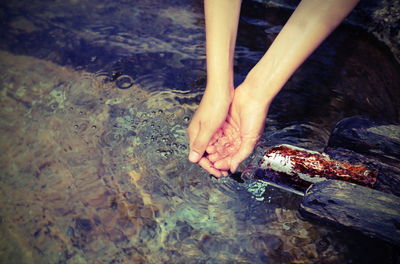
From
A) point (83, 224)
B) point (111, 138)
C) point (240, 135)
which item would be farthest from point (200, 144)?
point (83, 224)

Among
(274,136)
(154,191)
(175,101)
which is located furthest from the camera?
(175,101)

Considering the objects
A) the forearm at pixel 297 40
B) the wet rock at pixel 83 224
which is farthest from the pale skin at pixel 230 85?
the wet rock at pixel 83 224

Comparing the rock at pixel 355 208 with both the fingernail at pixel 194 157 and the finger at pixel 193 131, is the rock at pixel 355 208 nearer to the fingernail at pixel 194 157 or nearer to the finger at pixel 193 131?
the fingernail at pixel 194 157

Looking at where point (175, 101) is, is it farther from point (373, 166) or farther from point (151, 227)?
point (373, 166)

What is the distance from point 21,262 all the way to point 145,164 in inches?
34.8

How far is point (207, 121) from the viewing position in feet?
5.73

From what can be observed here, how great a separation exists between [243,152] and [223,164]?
15 cm

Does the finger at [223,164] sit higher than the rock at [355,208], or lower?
lower

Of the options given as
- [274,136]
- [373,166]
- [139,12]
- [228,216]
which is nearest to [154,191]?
[228,216]

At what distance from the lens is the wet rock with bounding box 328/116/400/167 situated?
1594 mm

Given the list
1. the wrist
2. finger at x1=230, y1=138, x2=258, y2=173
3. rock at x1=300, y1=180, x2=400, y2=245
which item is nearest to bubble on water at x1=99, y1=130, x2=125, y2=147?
finger at x1=230, y1=138, x2=258, y2=173

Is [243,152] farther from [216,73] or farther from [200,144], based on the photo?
[216,73]

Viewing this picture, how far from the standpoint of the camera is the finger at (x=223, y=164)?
175 centimetres

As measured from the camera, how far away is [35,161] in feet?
6.18
